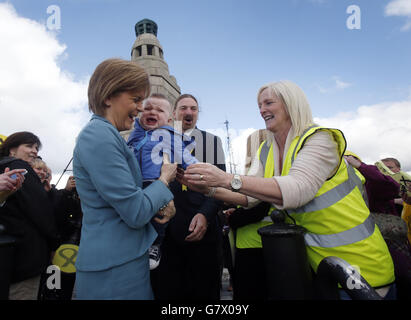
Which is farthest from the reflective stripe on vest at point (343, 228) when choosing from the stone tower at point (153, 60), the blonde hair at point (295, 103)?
the stone tower at point (153, 60)

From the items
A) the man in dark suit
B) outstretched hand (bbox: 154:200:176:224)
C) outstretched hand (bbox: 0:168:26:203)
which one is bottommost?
the man in dark suit

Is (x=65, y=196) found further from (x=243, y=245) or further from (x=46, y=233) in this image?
(x=243, y=245)

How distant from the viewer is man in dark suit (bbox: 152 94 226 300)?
2.10 m

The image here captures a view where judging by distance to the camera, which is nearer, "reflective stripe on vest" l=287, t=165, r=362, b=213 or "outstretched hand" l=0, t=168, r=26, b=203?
"reflective stripe on vest" l=287, t=165, r=362, b=213

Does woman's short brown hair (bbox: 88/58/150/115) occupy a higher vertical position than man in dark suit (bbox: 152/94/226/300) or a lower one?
higher

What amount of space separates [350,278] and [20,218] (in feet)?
8.14

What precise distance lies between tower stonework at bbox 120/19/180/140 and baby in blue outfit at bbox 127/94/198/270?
11969mm

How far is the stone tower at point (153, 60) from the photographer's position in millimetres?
15273


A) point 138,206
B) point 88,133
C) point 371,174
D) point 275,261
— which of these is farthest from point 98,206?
point 371,174

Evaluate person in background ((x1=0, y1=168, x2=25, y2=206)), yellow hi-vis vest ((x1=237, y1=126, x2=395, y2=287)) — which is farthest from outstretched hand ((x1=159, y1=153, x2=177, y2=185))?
person in background ((x1=0, y1=168, x2=25, y2=206))

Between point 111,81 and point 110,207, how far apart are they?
0.68 metres

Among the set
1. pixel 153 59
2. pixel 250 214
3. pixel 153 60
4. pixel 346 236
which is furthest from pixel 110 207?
pixel 153 59

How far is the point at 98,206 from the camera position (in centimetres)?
123

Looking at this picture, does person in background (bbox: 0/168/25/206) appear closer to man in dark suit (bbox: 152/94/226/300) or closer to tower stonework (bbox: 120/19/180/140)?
man in dark suit (bbox: 152/94/226/300)
